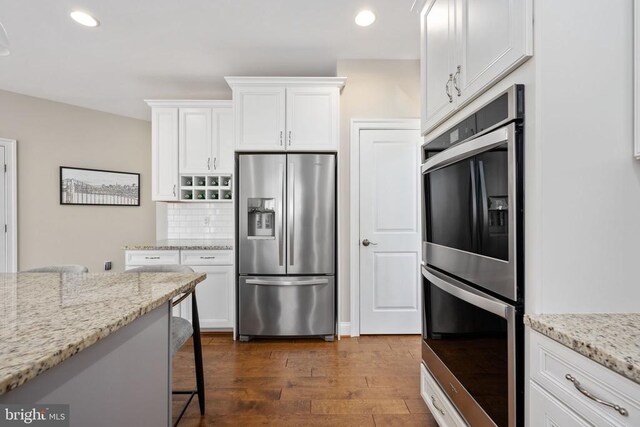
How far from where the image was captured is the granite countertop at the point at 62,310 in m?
0.57

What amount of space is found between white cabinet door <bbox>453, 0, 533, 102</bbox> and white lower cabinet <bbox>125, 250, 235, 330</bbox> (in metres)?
2.50

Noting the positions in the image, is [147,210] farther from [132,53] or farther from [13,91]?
[132,53]

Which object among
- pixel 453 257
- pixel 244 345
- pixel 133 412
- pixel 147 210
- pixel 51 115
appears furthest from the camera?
pixel 147 210

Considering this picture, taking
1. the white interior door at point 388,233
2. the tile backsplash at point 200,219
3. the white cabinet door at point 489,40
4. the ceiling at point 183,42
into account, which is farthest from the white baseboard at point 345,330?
the ceiling at point 183,42

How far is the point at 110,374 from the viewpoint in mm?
826

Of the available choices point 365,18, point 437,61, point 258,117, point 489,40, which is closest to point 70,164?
point 258,117

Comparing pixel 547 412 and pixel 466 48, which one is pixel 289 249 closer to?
pixel 466 48

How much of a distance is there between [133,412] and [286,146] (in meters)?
2.26

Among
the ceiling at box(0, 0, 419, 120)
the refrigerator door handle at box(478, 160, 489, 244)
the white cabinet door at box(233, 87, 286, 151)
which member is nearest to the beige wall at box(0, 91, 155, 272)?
the ceiling at box(0, 0, 419, 120)

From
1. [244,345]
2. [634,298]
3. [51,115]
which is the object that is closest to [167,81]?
[51,115]

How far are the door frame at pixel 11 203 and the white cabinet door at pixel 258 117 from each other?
2900 mm

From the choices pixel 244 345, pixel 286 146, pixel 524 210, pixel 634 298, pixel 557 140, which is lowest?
pixel 244 345

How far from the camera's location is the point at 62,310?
0.86 metres

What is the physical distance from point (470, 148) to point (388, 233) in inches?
73.4
